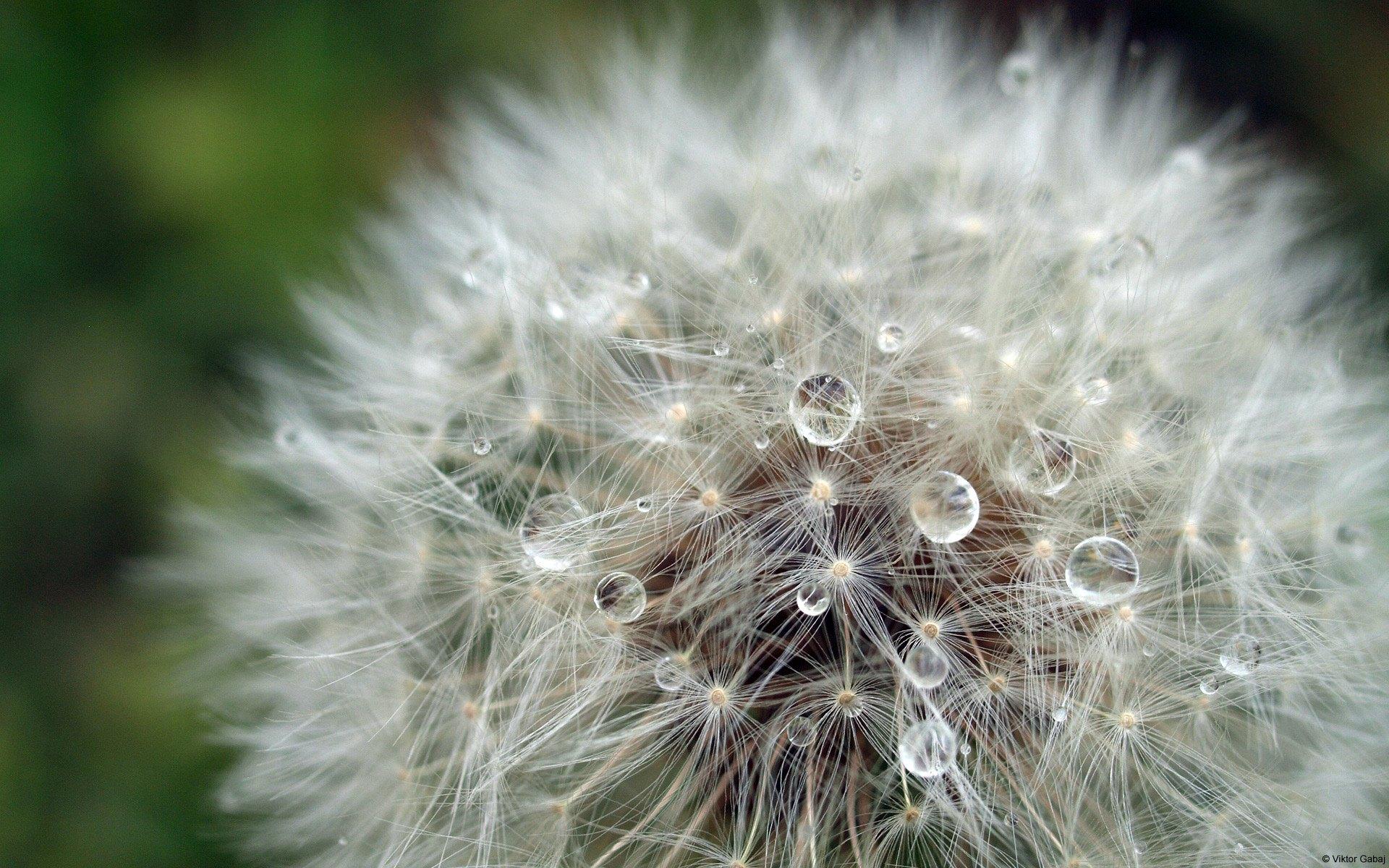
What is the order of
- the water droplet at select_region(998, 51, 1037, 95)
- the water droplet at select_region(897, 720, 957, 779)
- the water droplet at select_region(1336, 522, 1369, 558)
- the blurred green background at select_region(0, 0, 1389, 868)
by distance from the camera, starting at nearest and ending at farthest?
the water droplet at select_region(897, 720, 957, 779) → the water droplet at select_region(1336, 522, 1369, 558) → the water droplet at select_region(998, 51, 1037, 95) → the blurred green background at select_region(0, 0, 1389, 868)

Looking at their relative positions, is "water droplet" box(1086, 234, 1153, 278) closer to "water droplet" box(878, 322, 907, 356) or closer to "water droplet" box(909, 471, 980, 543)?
"water droplet" box(878, 322, 907, 356)

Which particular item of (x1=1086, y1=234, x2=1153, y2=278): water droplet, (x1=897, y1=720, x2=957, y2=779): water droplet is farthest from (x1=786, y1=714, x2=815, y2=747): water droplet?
(x1=1086, y1=234, x2=1153, y2=278): water droplet

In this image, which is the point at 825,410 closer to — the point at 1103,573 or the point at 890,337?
the point at 890,337

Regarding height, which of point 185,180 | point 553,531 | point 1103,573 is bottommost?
point 185,180

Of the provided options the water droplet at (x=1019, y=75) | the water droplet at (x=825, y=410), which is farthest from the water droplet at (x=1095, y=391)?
the water droplet at (x=1019, y=75)

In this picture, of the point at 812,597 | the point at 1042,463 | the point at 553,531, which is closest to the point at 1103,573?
the point at 1042,463

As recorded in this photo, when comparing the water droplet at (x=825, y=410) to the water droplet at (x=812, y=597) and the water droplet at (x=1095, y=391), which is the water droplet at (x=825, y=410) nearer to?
the water droplet at (x=812, y=597)

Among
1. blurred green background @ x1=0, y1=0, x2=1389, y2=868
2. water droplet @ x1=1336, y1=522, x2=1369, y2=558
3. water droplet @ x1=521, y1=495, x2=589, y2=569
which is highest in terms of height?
water droplet @ x1=1336, y1=522, x2=1369, y2=558

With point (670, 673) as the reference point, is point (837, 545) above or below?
above
